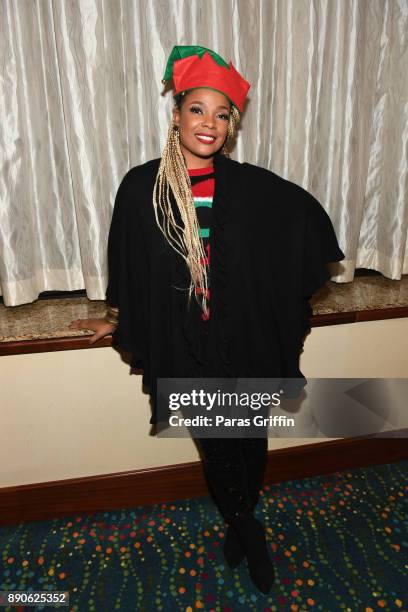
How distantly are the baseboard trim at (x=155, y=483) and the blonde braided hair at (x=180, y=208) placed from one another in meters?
0.93

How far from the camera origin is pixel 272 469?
1979mm

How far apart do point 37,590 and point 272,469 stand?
0.98 metres

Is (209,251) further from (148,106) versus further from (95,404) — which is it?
(95,404)

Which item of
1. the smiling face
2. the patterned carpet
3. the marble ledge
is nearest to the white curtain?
the marble ledge

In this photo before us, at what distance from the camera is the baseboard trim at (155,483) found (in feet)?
5.97

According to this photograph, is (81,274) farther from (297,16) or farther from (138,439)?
(297,16)

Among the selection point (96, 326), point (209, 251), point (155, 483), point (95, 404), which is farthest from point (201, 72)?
point (155, 483)

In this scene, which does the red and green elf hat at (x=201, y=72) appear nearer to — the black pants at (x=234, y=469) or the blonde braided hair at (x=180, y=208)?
the blonde braided hair at (x=180, y=208)

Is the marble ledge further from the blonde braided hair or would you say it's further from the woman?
the blonde braided hair

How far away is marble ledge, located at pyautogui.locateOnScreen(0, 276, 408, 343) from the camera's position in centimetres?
160

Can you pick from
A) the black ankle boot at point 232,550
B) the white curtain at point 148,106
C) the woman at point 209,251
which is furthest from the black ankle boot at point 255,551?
the white curtain at point 148,106

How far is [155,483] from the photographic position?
74.6 inches

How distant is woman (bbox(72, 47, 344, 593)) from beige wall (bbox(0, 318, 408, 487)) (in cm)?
30

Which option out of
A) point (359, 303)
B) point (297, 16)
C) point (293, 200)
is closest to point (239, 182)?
point (293, 200)
